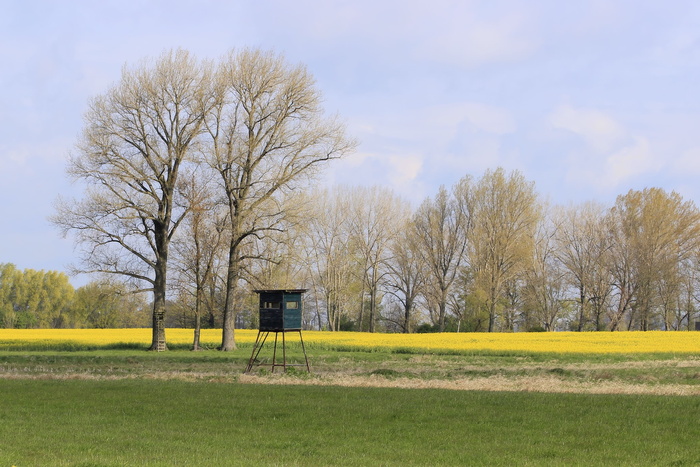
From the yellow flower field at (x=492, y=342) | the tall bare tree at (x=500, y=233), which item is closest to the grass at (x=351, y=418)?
the yellow flower field at (x=492, y=342)

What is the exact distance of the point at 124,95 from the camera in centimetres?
4216

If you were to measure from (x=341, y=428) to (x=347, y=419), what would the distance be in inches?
39.4

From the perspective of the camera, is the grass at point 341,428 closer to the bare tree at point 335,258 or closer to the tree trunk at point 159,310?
the tree trunk at point 159,310

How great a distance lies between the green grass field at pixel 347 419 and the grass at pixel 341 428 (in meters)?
0.03

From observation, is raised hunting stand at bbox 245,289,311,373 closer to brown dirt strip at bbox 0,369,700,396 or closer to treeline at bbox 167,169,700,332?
brown dirt strip at bbox 0,369,700,396

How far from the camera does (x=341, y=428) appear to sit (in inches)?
544

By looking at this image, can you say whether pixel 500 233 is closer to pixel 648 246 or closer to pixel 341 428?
pixel 648 246

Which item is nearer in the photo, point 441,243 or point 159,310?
point 159,310

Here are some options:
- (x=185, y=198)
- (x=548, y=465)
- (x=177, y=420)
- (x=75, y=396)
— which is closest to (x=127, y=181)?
(x=185, y=198)

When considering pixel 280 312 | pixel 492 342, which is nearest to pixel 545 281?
pixel 492 342

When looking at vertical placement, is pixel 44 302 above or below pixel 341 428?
above

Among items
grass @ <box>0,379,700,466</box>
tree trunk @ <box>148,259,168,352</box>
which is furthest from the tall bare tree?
grass @ <box>0,379,700,466</box>

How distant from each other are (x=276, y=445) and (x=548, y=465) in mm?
Answer: 4470

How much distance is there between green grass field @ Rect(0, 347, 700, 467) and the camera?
37.1 ft
